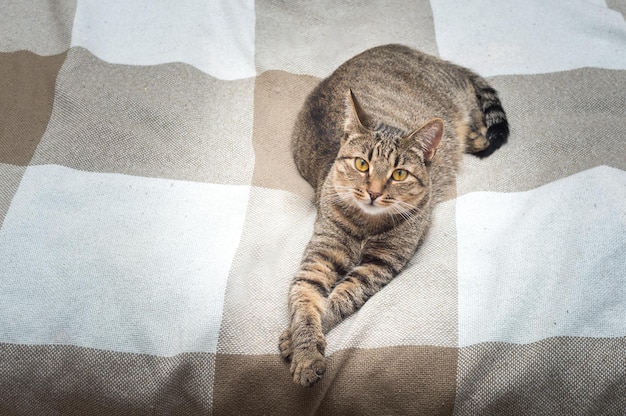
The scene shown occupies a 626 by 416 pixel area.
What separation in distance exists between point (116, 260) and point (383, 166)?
29.8 inches

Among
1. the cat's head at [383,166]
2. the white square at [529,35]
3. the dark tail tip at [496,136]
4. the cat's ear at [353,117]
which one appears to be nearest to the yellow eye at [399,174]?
the cat's head at [383,166]

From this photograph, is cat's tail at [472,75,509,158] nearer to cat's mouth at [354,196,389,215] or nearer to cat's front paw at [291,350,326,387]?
cat's mouth at [354,196,389,215]

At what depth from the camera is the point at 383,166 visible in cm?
152

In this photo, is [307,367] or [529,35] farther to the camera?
[529,35]

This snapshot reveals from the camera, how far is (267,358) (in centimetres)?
132

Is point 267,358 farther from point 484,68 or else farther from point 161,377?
point 484,68

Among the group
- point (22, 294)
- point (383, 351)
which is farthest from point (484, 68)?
point (22, 294)

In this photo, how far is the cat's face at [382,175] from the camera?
59.9 inches

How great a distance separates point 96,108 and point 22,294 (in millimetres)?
684

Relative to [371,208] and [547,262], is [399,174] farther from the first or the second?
[547,262]

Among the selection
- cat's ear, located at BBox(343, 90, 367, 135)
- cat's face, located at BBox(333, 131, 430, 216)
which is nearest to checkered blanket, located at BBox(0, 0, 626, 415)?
cat's face, located at BBox(333, 131, 430, 216)

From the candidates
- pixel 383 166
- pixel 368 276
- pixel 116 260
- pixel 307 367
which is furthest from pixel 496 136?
pixel 116 260

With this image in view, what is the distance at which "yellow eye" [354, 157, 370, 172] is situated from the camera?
1549 millimetres

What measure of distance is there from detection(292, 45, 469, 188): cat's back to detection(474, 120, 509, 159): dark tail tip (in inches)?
8.4
